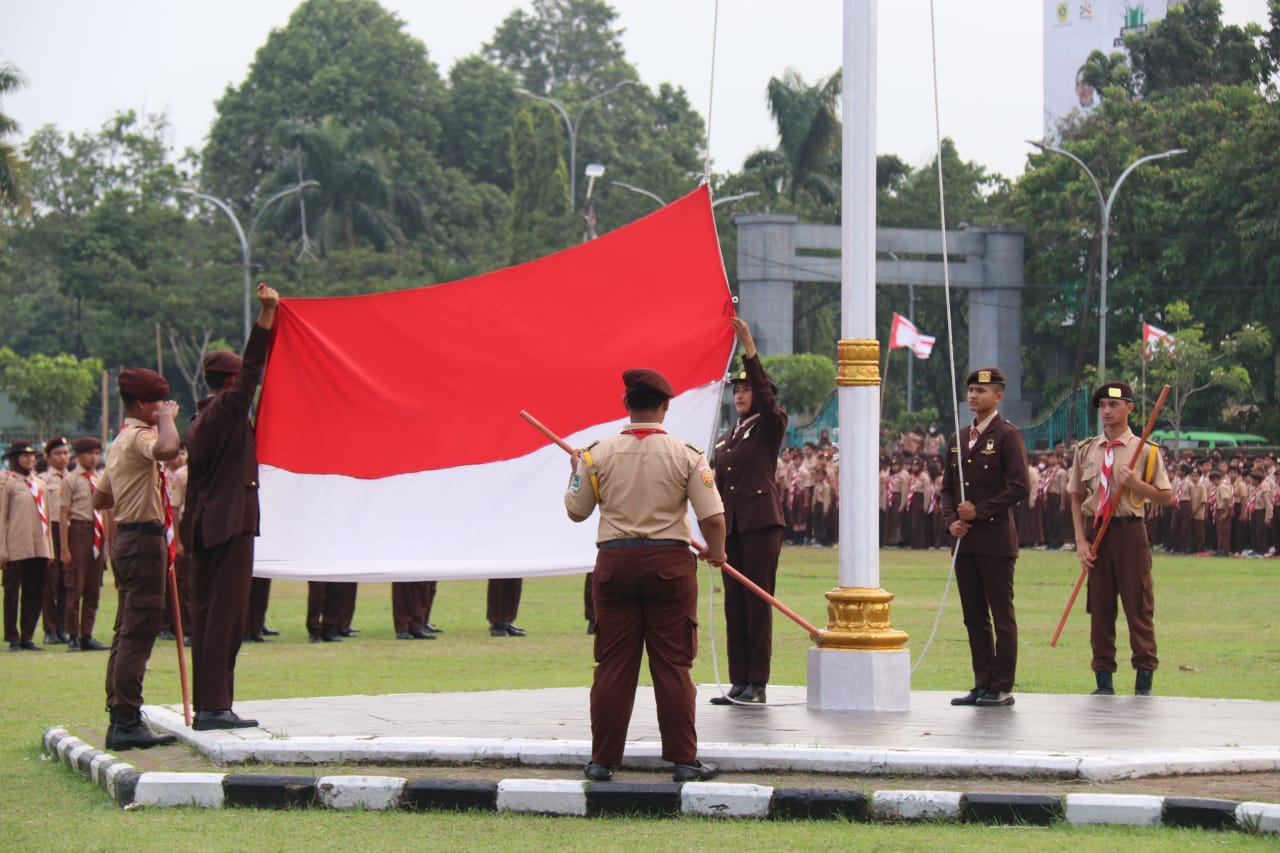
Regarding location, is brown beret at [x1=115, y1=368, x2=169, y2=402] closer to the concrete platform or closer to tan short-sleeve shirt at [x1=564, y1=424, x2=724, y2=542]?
the concrete platform

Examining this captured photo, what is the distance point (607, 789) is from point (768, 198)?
5704 centimetres

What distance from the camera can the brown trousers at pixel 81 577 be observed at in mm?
18422

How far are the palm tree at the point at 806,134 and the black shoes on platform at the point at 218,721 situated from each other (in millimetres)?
55625

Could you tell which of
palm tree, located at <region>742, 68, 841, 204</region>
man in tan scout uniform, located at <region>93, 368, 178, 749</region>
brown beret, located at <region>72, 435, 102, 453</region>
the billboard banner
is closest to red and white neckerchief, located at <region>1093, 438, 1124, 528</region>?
man in tan scout uniform, located at <region>93, 368, 178, 749</region>

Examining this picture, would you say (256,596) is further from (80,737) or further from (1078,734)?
(1078,734)

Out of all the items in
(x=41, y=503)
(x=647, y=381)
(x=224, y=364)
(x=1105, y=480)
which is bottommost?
(x=41, y=503)

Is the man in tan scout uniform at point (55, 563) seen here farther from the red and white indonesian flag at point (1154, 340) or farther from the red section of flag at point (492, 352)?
the red and white indonesian flag at point (1154, 340)

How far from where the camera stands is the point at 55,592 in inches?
758

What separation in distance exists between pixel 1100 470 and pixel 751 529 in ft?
10.7

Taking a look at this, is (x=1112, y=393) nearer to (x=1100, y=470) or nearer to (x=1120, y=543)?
(x=1100, y=470)

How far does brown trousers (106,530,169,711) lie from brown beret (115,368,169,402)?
30.2 inches

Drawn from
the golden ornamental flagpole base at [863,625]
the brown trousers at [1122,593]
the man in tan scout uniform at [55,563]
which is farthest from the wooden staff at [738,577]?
the man in tan scout uniform at [55,563]

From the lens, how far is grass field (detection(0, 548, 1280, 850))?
7.52m

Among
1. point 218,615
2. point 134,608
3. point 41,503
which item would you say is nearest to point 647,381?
point 218,615
